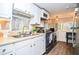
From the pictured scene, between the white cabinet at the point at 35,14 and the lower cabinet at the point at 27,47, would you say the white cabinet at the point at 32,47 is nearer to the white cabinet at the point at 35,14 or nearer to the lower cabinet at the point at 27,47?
the lower cabinet at the point at 27,47

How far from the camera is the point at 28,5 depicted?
1688 millimetres

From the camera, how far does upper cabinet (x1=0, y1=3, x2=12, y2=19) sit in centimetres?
153

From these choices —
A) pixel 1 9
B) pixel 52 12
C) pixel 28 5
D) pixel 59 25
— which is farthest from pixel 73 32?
pixel 1 9

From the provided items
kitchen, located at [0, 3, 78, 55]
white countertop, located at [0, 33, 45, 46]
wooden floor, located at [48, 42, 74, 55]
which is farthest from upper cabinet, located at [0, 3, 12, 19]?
wooden floor, located at [48, 42, 74, 55]

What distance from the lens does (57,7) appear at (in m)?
1.75

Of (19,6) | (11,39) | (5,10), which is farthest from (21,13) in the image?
(11,39)

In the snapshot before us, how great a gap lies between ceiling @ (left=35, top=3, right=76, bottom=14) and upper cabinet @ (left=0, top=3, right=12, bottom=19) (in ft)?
1.50

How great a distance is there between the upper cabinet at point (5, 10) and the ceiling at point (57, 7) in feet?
1.50

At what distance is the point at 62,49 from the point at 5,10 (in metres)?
1.08

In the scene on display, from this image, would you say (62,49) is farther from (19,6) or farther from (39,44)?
(19,6)

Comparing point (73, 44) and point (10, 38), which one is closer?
point (10, 38)

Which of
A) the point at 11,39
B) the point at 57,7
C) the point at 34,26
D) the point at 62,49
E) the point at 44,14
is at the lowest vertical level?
the point at 62,49

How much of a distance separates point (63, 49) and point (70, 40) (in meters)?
0.19

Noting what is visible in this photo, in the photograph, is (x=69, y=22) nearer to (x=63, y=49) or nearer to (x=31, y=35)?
(x=63, y=49)
